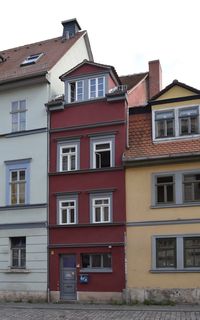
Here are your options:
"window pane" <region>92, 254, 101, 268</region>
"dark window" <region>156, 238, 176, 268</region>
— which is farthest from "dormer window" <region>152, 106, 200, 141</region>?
"window pane" <region>92, 254, 101, 268</region>

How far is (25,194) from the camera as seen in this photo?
26500 millimetres

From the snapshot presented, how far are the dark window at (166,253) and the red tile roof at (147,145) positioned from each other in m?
3.97

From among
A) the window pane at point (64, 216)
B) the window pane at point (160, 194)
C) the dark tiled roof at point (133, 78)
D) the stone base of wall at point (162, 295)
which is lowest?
the stone base of wall at point (162, 295)

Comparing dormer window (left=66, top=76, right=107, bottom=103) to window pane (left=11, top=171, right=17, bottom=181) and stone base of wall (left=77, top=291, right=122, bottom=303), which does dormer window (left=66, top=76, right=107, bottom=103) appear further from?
stone base of wall (left=77, top=291, right=122, bottom=303)

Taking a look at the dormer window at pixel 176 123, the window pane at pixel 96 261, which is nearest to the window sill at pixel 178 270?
the window pane at pixel 96 261

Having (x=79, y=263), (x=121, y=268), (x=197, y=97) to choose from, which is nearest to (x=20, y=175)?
(x=79, y=263)

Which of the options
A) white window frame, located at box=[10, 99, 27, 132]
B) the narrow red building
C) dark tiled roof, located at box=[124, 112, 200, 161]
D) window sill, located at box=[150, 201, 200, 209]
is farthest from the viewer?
white window frame, located at box=[10, 99, 27, 132]

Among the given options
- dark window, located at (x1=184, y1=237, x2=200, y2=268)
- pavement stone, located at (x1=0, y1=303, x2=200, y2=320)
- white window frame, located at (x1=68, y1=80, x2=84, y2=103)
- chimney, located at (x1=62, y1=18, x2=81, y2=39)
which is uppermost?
chimney, located at (x1=62, y1=18, x2=81, y2=39)

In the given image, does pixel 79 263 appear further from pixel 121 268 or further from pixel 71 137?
pixel 71 137

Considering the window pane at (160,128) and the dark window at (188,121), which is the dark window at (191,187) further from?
the window pane at (160,128)

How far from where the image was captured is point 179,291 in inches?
882

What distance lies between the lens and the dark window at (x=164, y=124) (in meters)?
24.8

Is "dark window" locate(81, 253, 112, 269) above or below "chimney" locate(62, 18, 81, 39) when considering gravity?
below

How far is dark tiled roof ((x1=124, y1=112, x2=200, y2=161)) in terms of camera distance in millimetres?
23625
